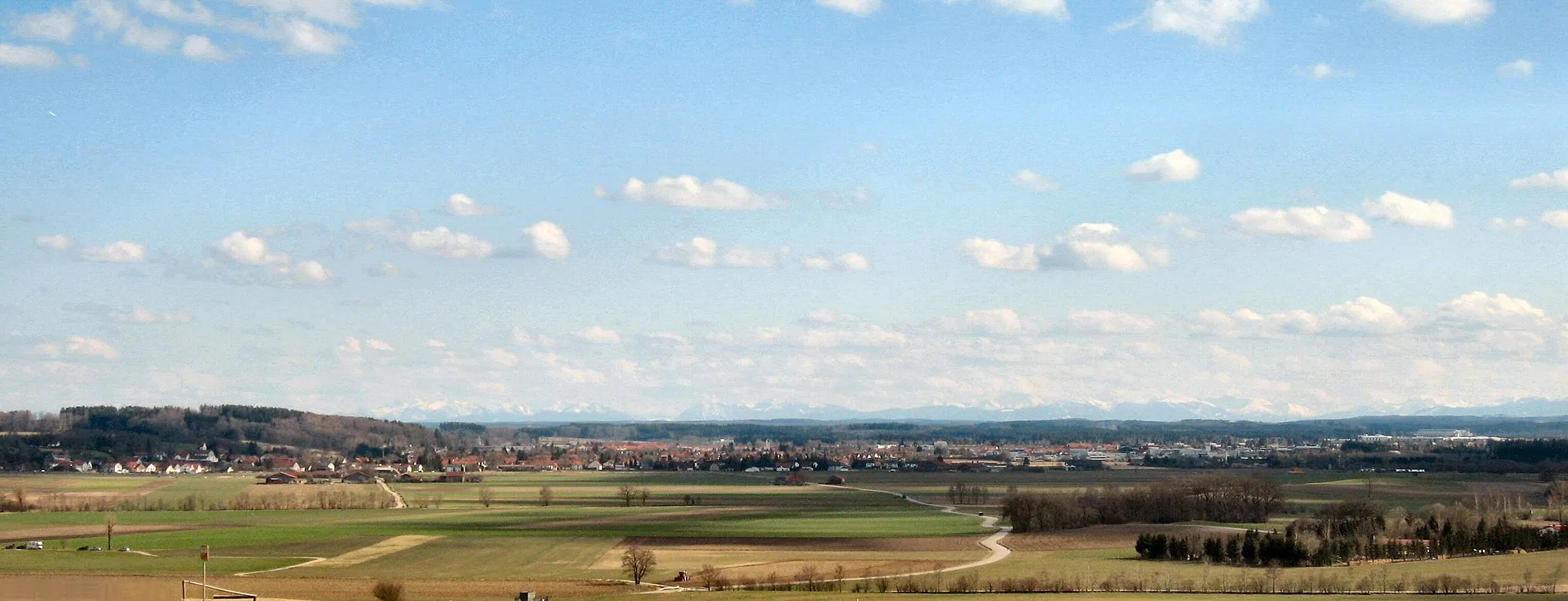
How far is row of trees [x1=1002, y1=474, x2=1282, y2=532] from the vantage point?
367 ft

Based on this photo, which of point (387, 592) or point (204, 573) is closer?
point (387, 592)

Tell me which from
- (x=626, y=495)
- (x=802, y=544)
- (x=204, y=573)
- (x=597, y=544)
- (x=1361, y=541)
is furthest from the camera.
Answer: (x=626, y=495)

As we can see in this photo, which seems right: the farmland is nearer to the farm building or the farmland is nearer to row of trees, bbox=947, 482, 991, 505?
row of trees, bbox=947, 482, 991, 505

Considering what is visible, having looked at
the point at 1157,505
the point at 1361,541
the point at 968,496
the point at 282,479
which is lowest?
the point at 1361,541

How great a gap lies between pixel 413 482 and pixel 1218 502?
9069 centimetres

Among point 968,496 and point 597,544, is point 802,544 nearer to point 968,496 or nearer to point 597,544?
point 597,544

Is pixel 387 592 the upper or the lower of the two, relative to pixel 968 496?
lower

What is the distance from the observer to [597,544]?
317ft

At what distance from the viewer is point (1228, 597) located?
6850cm

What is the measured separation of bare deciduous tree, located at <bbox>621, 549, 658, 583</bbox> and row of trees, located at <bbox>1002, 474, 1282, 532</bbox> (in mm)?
35333

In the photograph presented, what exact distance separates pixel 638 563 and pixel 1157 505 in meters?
49.1

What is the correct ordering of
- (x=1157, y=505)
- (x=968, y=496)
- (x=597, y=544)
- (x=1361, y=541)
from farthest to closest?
(x=968, y=496) → (x=1157, y=505) → (x=597, y=544) → (x=1361, y=541)

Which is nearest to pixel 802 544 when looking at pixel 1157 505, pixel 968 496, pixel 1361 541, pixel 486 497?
pixel 1361 541

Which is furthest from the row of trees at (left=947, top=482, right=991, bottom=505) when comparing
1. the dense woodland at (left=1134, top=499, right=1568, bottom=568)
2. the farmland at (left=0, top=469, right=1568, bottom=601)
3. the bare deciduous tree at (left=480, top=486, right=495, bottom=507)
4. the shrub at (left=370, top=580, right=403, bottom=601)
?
the shrub at (left=370, top=580, right=403, bottom=601)
